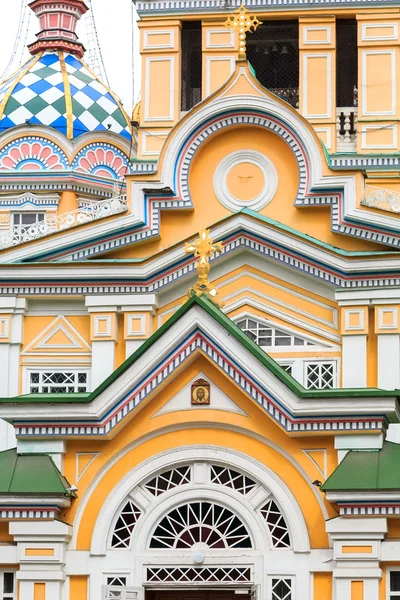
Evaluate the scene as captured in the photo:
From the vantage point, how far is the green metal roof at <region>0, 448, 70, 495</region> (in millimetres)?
23000

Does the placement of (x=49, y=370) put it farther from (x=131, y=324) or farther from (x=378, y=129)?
(x=378, y=129)

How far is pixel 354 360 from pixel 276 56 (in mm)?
8532

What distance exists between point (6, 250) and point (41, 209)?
806cm

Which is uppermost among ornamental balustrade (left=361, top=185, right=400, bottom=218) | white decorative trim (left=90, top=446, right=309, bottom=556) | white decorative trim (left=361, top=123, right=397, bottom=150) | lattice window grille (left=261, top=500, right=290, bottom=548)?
white decorative trim (left=361, top=123, right=397, bottom=150)

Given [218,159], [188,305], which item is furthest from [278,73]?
[188,305]

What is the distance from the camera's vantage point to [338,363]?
90.8 feet

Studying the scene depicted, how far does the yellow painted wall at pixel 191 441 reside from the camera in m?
23.1

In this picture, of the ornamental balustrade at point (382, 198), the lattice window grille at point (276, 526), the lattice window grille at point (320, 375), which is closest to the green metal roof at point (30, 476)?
the lattice window grille at point (276, 526)

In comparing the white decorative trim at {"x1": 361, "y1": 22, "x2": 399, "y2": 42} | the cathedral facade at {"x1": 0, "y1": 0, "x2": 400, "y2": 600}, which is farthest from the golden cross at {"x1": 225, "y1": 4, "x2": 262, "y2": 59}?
the white decorative trim at {"x1": 361, "y1": 22, "x2": 399, "y2": 42}

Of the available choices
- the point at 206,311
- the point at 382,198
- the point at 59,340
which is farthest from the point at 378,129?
the point at 206,311

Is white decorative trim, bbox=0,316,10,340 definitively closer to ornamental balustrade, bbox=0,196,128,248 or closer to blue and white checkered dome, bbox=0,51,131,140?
ornamental balustrade, bbox=0,196,128,248

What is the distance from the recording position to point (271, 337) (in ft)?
91.5

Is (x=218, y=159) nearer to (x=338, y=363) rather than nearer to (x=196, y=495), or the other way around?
(x=338, y=363)

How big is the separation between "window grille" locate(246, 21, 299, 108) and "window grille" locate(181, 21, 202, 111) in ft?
3.46
